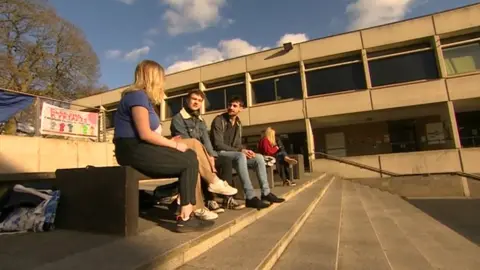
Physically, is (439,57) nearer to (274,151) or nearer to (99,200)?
(274,151)

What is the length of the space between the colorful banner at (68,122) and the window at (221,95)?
926cm

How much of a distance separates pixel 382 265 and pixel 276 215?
143cm

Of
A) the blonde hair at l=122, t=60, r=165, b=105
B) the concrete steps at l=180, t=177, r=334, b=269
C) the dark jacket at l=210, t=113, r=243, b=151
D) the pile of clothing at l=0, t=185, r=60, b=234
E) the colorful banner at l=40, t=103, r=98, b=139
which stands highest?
the colorful banner at l=40, t=103, r=98, b=139

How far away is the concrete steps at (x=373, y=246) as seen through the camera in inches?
95.7

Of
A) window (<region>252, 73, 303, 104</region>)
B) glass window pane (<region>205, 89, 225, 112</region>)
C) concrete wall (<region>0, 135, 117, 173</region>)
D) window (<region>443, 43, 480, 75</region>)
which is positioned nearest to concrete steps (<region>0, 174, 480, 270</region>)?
concrete wall (<region>0, 135, 117, 173</region>)

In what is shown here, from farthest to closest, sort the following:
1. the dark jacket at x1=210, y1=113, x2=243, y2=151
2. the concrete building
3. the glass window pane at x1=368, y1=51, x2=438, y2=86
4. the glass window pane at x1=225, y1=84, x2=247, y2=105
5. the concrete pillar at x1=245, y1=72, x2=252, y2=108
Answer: the glass window pane at x1=225, y1=84, x2=247, y2=105
the concrete pillar at x1=245, y1=72, x2=252, y2=108
the glass window pane at x1=368, y1=51, x2=438, y2=86
the concrete building
the dark jacket at x1=210, y1=113, x2=243, y2=151

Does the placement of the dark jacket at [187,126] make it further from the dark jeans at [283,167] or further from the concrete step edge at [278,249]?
the dark jeans at [283,167]

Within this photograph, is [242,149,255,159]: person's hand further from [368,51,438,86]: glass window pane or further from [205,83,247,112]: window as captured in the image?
[205,83,247,112]: window

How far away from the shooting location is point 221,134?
4.00 meters

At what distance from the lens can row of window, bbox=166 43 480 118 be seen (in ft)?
45.6

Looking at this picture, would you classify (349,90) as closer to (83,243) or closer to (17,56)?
(83,243)

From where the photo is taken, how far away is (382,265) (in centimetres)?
243

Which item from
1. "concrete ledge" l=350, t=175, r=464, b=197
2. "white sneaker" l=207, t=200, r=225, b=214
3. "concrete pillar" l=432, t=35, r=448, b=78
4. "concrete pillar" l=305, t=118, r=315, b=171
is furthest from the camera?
"concrete pillar" l=305, t=118, r=315, b=171

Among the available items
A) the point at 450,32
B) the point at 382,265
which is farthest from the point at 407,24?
the point at 382,265
